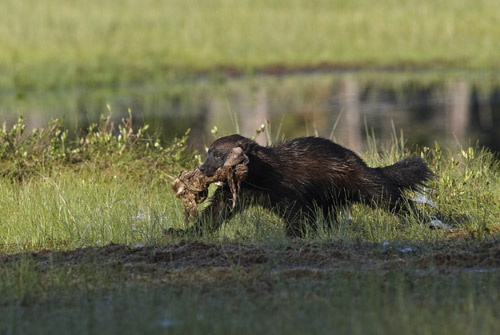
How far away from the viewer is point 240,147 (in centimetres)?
775

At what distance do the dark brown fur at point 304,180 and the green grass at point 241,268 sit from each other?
0.69 ft

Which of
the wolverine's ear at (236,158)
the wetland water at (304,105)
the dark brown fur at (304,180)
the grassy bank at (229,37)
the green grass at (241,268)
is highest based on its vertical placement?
the grassy bank at (229,37)

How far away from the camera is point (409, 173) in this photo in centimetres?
857

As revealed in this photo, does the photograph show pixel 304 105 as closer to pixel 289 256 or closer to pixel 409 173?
pixel 409 173

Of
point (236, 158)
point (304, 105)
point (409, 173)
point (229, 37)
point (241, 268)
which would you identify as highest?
point (229, 37)

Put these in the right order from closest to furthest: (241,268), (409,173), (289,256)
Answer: (241,268) → (289,256) → (409,173)

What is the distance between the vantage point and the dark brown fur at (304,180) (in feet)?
25.8

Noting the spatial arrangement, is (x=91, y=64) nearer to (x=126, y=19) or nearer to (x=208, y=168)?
(x=126, y=19)

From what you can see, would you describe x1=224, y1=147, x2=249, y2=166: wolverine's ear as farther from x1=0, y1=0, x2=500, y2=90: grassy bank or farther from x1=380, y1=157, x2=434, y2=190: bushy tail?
x1=0, y1=0, x2=500, y2=90: grassy bank

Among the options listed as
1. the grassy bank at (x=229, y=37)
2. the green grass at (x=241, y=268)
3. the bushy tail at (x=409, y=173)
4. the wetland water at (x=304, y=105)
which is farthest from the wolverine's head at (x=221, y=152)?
the grassy bank at (x=229, y=37)

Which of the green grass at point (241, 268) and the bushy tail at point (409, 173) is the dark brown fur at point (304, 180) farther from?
the green grass at point (241, 268)

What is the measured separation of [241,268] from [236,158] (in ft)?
→ 5.38

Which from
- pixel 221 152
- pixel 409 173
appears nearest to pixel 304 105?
pixel 409 173

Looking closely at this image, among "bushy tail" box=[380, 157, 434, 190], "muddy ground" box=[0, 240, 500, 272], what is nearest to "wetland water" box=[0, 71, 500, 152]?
"bushy tail" box=[380, 157, 434, 190]
